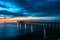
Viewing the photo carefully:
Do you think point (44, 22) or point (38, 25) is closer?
→ point (44, 22)

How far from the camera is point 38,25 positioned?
3794 centimetres

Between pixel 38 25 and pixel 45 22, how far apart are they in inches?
202

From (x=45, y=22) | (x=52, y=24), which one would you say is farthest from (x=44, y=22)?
(x=52, y=24)

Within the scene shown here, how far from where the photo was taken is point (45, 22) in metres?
33.0

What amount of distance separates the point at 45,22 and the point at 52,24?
12.4 ft

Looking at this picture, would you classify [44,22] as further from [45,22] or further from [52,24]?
[52,24]

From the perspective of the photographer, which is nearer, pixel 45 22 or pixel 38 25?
pixel 45 22

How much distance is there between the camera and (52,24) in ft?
119

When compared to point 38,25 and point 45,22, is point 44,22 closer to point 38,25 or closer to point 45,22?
point 45,22

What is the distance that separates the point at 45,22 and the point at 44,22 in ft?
0.73

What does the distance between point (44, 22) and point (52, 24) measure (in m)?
3.90

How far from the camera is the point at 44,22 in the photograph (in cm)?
3303

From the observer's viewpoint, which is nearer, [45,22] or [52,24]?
[45,22]
